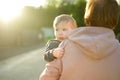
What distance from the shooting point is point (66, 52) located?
347cm

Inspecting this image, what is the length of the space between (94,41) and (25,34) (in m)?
50.7

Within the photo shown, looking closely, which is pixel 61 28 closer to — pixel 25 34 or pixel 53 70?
pixel 53 70

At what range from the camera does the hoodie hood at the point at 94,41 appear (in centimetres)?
343

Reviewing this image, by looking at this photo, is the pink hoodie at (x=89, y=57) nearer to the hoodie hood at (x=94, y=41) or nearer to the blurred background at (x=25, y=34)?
the hoodie hood at (x=94, y=41)

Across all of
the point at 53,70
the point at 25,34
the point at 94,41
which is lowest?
the point at 25,34

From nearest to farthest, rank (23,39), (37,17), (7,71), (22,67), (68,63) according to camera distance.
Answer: (68,63) → (7,71) → (22,67) → (23,39) → (37,17)

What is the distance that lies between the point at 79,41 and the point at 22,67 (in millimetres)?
17089

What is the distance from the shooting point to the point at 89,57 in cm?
345

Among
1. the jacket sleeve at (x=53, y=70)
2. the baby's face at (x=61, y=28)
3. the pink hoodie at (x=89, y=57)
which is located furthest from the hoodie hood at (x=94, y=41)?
the baby's face at (x=61, y=28)

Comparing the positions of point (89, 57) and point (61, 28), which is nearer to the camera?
point (89, 57)

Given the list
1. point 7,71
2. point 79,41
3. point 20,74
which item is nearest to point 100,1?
point 79,41

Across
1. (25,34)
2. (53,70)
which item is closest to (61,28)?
(53,70)

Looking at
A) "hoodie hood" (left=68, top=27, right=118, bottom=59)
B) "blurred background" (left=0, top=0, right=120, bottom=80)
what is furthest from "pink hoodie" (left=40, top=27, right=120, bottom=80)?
"blurred background" (left=0, top=0, right=120, bottom=80)

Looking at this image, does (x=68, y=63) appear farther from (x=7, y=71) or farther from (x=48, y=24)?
(x=48, y=24)
